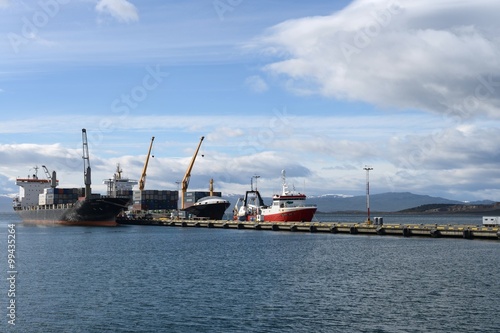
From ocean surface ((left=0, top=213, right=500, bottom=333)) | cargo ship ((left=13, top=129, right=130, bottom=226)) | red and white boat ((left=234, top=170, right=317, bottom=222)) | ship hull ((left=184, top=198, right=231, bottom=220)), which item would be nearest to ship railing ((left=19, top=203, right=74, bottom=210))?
cargo ship ((left=13, top=129, right=130, bottom=226))

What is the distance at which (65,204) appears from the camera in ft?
542

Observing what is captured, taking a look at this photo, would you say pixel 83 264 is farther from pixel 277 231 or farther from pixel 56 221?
pixel 56 221

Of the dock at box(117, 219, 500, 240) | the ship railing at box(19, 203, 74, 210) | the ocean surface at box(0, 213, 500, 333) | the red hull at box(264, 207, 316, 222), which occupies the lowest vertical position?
the ocean surface at box(0, 213, 500, 333)

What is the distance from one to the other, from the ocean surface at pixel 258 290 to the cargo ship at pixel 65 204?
70.3m

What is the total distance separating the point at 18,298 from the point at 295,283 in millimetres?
22289

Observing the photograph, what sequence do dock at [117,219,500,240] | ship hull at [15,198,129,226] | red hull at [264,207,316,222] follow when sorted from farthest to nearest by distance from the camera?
ship hull at [15,198,129,226] → red hull at [264,207,316,222] → dock at [117,219,500,240]

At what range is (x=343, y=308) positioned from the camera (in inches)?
1548

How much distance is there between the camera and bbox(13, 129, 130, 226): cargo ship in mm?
149125

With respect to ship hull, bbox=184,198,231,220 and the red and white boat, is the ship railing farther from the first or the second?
the red and white boat

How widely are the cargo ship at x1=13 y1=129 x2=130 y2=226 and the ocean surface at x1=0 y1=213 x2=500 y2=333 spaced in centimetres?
7031

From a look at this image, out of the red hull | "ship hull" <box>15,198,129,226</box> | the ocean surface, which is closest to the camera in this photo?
the ocean surface

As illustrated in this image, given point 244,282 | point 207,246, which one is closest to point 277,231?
point 207,246

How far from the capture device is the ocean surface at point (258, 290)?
Result: 35.4m

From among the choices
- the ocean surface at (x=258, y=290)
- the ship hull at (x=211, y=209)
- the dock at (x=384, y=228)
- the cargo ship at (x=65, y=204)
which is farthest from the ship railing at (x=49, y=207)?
the ocean surface at (x=258, y=290)
